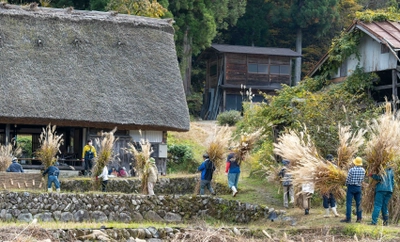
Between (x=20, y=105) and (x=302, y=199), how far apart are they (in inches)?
401

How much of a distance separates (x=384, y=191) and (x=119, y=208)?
6567 mm

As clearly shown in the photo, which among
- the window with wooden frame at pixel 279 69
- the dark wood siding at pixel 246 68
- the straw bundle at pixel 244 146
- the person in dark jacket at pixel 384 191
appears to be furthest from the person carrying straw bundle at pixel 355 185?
the window with wooden frame at pixel 279 69

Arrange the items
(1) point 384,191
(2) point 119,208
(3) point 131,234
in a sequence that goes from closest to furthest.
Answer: (3) point 131,234 → (1) point 384,191 → (2) point 119,208

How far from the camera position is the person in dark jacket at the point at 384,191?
16.0m

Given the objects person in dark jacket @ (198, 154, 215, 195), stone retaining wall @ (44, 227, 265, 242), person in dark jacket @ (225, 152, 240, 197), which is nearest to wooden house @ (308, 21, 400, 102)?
person in dark jacket @ (225, 152, 240, 197)

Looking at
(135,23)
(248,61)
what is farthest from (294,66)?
(135,23)

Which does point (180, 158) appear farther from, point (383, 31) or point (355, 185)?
point (355, 185)

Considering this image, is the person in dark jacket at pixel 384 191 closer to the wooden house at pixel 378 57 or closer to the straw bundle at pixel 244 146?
the straw bundle at pixel 244 146

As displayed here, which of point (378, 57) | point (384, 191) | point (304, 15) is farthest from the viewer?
point (304, 15)

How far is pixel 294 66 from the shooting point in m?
46.8

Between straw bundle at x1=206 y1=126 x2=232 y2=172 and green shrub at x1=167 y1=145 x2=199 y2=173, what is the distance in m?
9.24

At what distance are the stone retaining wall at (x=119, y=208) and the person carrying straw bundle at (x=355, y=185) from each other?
2935 mm

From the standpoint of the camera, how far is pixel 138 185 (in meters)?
22.1

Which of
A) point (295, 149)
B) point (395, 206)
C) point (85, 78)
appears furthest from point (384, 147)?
point (85, 78)
